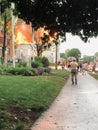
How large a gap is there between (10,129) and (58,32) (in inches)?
161

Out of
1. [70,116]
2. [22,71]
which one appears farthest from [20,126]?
[22,71]

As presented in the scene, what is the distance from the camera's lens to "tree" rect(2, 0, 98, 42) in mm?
13586

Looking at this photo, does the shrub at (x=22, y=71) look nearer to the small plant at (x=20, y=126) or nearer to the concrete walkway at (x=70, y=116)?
the concrete walkway at (x=70, y=116)

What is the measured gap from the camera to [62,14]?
13961 millimetres

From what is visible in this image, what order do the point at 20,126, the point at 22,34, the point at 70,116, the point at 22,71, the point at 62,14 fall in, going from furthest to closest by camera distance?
the point at 22,34, the point at 22,71, the point at 70,116, the point at 62,14, the point at 20,126

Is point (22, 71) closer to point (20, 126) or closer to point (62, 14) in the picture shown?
point (62, 14)

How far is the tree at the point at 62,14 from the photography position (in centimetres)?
1359

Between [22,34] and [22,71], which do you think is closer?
[22,71]

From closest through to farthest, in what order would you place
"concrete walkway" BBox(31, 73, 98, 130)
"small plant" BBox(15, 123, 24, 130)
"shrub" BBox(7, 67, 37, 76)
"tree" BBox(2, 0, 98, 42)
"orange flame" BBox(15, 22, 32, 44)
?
"small plant" BBox(15, 123, 24, 130) → "concrete walkway" BBox(31, 73, 98, 130) → "tree" BBox(2, 0, 98, 42) → "shrub" BBox(7, 67, 37, 76) → "orange flame" BBox(15, 22, 32, 44)

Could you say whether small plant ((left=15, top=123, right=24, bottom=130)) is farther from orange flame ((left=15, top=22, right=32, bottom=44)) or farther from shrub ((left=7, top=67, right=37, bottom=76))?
orange flame ((left=15, top=22, right=32, bottom=44))

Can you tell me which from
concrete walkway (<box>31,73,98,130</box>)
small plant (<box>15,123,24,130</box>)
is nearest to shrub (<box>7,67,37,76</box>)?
concrete walkway (<box>31,73,98,130</box>)

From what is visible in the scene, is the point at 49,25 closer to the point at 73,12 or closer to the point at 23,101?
the point at 73,12

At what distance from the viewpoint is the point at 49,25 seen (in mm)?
14727

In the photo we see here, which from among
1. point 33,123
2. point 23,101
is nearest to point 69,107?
point 23,101
